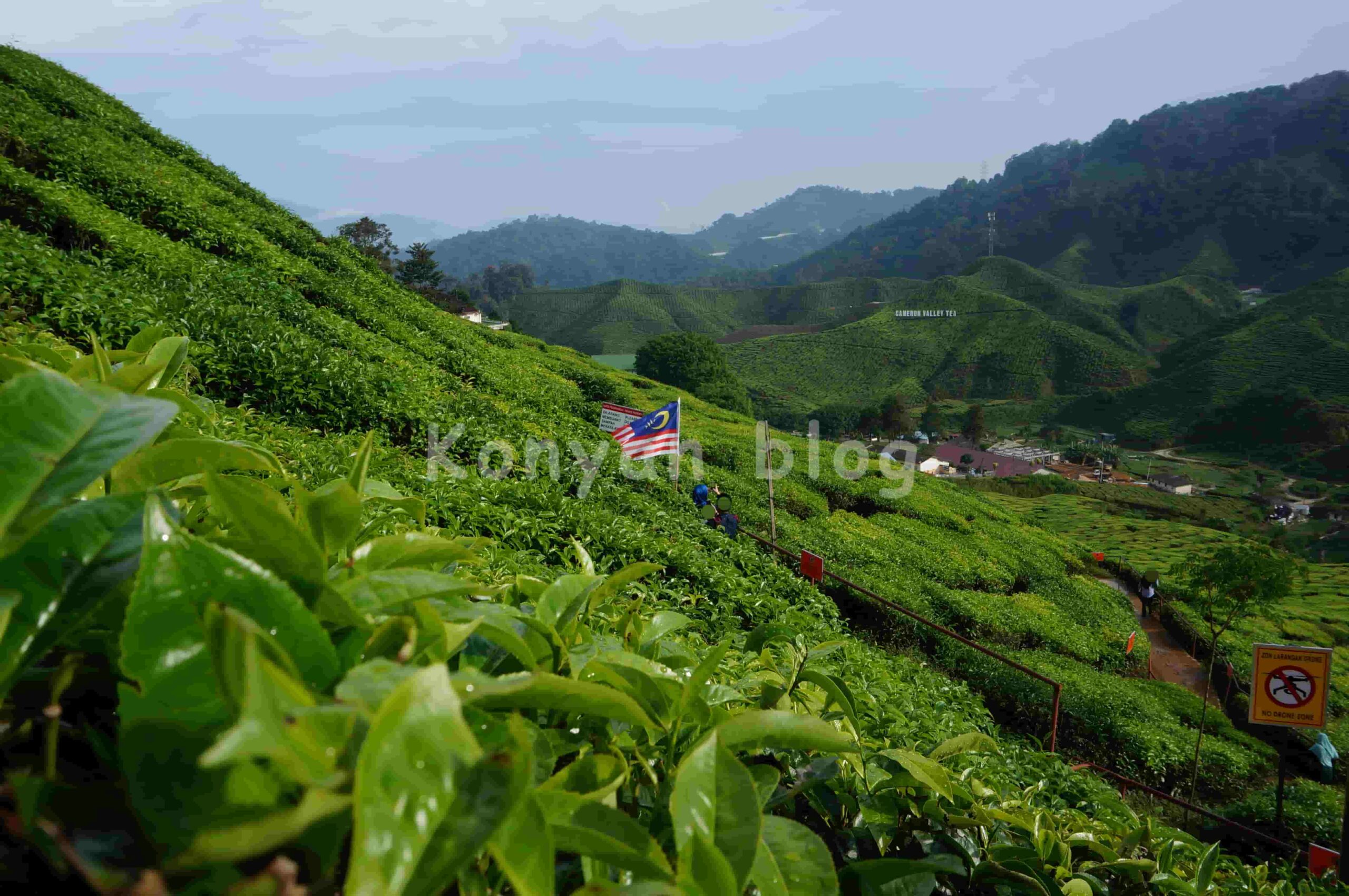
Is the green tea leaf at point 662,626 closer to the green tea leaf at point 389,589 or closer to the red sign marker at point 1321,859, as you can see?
the green tea leaf at point 389,589

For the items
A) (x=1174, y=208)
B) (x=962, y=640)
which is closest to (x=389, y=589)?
(x=962, y=640)

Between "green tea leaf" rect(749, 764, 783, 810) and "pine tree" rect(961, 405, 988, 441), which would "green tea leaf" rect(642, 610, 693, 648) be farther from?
"pine tree" rect(961, 405, 988, 441)

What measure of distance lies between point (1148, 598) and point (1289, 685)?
1457cm

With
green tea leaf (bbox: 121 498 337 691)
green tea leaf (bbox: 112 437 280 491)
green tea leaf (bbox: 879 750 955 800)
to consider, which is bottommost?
green tea leaf (bbox: 879 750 955 800)

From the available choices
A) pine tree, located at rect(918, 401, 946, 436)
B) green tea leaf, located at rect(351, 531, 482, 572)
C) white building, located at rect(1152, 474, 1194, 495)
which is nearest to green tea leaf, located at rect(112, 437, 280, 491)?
green tea leaf, located at rect(351, 531, 482, 572)

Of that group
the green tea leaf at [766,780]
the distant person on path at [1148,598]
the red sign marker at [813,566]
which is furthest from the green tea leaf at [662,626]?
the distant person on path at [1148,598]

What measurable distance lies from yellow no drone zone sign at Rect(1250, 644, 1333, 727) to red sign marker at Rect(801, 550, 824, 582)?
10.2ft

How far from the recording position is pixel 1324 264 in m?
90.2

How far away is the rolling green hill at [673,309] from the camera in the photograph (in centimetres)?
8906

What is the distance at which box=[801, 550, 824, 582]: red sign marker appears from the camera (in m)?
5.72

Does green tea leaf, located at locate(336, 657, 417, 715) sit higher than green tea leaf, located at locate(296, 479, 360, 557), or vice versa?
green tea leaf, located at locate(296, 479, 360, 557)

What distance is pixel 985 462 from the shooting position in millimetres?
55438

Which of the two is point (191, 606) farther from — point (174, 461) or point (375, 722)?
point (174, 461)

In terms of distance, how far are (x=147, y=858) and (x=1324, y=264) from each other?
12115cm
